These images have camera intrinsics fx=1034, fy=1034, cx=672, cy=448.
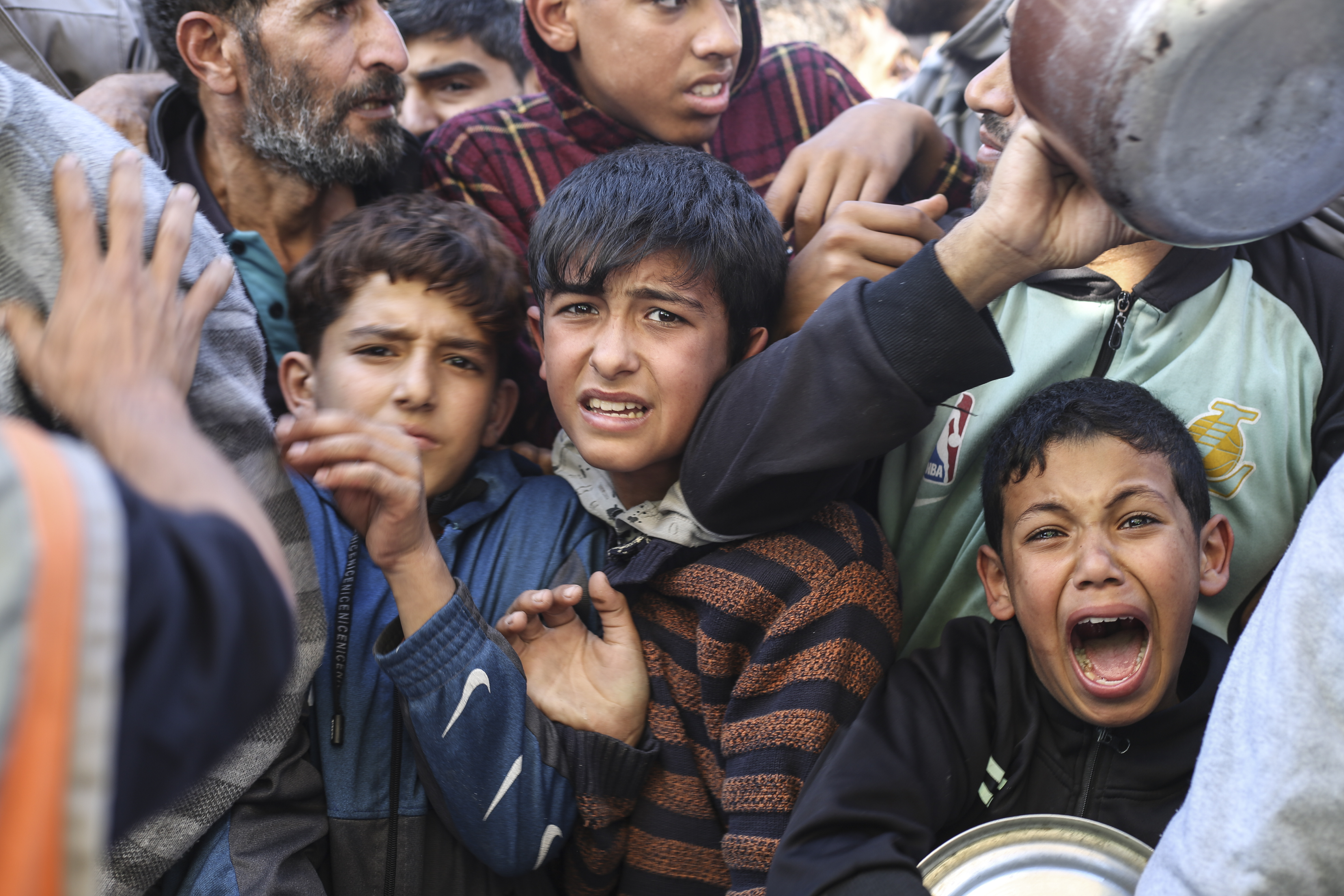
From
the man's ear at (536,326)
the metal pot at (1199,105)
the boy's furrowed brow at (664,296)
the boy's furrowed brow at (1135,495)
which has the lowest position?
the man's ear at (536,326)

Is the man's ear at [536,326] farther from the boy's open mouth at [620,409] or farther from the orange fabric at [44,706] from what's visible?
the orange fabric at [44,706]

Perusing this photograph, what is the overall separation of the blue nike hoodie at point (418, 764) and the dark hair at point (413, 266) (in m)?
0.41

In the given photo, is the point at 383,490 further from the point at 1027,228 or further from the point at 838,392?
the point at 1027,228

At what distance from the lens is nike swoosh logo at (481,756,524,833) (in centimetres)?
152

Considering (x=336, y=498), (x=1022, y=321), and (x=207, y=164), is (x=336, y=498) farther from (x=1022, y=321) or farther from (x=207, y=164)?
(x=207, y=164)

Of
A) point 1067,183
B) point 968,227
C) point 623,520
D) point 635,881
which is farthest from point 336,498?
point 1067,183

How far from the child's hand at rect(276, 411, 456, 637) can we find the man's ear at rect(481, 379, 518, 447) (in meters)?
0.50

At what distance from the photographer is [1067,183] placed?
133 centimetres

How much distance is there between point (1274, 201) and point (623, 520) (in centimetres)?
106

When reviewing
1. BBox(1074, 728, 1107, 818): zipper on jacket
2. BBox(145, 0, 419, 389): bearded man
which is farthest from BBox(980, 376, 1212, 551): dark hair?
BBox(145, 0, 419, 389): bearded man

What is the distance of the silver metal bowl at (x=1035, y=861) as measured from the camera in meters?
1.28

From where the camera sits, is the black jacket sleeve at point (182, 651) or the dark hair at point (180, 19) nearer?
the black jacket sleeve at point (182, 651)

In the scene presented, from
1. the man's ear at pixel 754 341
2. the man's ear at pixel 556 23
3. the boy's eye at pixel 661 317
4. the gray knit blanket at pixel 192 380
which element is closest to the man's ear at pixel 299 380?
the gray knit blanket at pixel 192 380

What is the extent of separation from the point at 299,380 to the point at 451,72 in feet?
5.81
